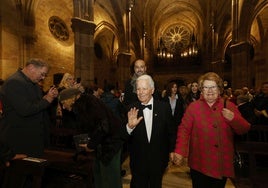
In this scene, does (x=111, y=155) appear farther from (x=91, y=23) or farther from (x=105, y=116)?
(x=91, y=23)

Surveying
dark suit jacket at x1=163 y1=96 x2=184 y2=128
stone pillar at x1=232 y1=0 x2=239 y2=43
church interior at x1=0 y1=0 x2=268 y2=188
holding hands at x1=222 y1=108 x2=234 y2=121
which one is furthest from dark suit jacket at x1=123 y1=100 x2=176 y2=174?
stone pillar at x1=232 y1=0 x2=239 y2=43

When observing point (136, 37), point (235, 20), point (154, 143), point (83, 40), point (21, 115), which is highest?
point (136, 37)

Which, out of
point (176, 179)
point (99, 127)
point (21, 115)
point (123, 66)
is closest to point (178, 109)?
point (176, 179)

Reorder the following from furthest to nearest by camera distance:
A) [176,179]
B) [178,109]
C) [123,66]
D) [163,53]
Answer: [163,53], [123,66], [178,109], [176,179]

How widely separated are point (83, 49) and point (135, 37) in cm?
1506

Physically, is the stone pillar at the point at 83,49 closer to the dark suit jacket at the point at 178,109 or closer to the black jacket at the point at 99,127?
the dark suit jacket at the point at 178,109

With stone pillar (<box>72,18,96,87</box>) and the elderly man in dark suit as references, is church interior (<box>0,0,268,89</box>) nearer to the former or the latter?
Result: stone pillar (<box>72,18,96,87</box>)

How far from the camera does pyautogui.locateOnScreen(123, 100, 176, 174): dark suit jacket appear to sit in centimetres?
269

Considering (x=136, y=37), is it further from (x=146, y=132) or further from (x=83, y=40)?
(x=146, y=132)

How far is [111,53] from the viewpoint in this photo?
24.5m

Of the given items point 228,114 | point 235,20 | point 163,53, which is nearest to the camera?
point 228,114

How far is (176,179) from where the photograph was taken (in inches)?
181

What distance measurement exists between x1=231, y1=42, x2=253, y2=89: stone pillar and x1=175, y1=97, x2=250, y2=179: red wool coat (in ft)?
34.9

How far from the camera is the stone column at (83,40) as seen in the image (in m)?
10.0
